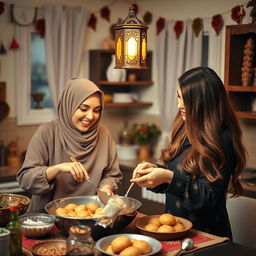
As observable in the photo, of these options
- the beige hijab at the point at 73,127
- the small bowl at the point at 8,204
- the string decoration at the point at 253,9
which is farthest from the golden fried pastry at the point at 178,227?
the string decoration at the point at 253,9

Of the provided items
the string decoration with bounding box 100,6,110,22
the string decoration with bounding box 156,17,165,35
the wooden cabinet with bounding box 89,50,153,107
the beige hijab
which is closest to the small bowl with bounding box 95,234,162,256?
the beige hijab

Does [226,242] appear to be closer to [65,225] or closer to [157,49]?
[65,225]

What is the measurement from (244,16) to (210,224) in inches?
91.1

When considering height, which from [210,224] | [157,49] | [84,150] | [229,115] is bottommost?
[210,224]

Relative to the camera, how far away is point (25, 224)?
6.93ft

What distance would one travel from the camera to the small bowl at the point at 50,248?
188 cm

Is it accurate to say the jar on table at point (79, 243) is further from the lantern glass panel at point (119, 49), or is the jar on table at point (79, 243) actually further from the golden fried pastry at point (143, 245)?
the lantern glass panel at point (119, 49)

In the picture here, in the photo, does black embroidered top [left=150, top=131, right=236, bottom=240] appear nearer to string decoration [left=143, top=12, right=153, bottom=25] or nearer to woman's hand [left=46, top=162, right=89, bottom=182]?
woman's hand [left=46, top=162, right=89, bottom=182]

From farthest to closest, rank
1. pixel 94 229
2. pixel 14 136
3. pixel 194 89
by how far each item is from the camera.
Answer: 1. pixel 14 136
2. pixel 194 89
3. pixel 94 229

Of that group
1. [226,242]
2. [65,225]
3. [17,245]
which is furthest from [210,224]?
[17,245]

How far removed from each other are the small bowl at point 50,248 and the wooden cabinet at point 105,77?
10.0 feet

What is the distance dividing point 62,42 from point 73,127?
207 centimetres

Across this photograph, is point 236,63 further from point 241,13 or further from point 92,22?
point 92,22

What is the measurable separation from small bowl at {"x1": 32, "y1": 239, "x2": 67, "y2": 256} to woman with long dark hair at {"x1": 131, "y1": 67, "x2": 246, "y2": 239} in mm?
429
